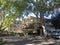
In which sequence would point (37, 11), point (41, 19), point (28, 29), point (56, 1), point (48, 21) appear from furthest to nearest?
point (28, 29), point (48, 21), point (41, 19), point (37, 11), point (56, 1)

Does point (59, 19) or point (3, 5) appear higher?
point (3, 5)

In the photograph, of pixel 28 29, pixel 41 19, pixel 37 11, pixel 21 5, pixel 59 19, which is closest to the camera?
pixel 21 5

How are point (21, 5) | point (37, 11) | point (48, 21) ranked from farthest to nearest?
1. point (48, 21)
2. point (37, 11)
3. point (21, 5)

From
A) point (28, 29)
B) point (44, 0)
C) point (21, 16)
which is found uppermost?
point (44, 0)

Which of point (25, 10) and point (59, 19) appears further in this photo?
point (59, 19)

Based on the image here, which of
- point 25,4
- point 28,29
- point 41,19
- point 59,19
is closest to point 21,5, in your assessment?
point 25,4

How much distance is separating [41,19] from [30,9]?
14.0 feet

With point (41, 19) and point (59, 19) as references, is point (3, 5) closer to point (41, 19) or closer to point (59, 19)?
point (41, 19)

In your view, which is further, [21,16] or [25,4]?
[21,16]

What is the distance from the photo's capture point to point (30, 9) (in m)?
36.4

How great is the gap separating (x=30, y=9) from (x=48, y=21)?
1323cm

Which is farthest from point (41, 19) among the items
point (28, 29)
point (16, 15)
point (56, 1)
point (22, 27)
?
point (22, 27)

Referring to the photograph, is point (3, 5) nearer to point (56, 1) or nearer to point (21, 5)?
point (21, 5)

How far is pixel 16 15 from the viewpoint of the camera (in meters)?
37.2
